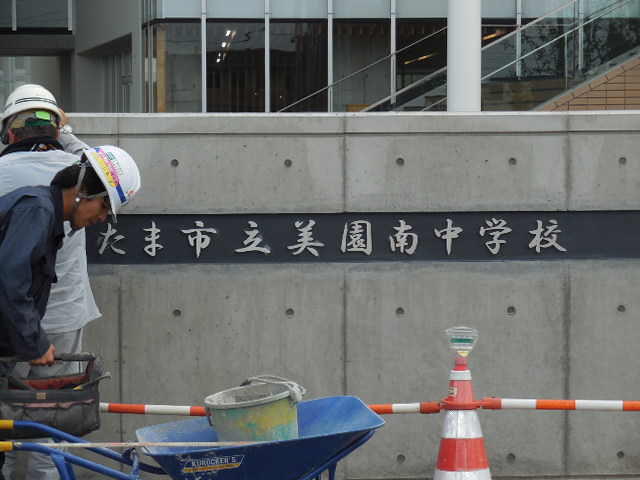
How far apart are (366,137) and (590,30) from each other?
7379mm

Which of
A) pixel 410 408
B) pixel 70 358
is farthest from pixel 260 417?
pixel 410 408

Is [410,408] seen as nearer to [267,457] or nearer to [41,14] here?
[267,457]

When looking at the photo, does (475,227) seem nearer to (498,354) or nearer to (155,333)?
(498,354)

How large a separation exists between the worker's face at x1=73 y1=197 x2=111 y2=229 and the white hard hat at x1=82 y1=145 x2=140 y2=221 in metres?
0.08

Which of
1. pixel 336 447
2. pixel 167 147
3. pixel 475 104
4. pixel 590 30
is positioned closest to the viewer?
pixel 336 447

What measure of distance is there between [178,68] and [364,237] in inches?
503

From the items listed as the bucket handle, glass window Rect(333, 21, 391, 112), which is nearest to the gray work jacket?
the bucket handle

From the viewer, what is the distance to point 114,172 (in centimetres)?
524

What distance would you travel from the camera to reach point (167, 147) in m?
7.71

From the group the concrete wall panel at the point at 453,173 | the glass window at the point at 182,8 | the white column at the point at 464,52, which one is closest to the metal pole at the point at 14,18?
the glass window at the point at 182,8

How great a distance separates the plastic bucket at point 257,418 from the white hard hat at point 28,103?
214 cm

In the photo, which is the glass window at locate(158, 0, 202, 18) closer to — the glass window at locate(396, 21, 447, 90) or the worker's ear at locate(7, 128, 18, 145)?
the glass window at locate(396, 21, 447, 90)

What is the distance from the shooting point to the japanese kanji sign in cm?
773

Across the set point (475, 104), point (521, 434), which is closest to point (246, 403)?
point (521, 434)
